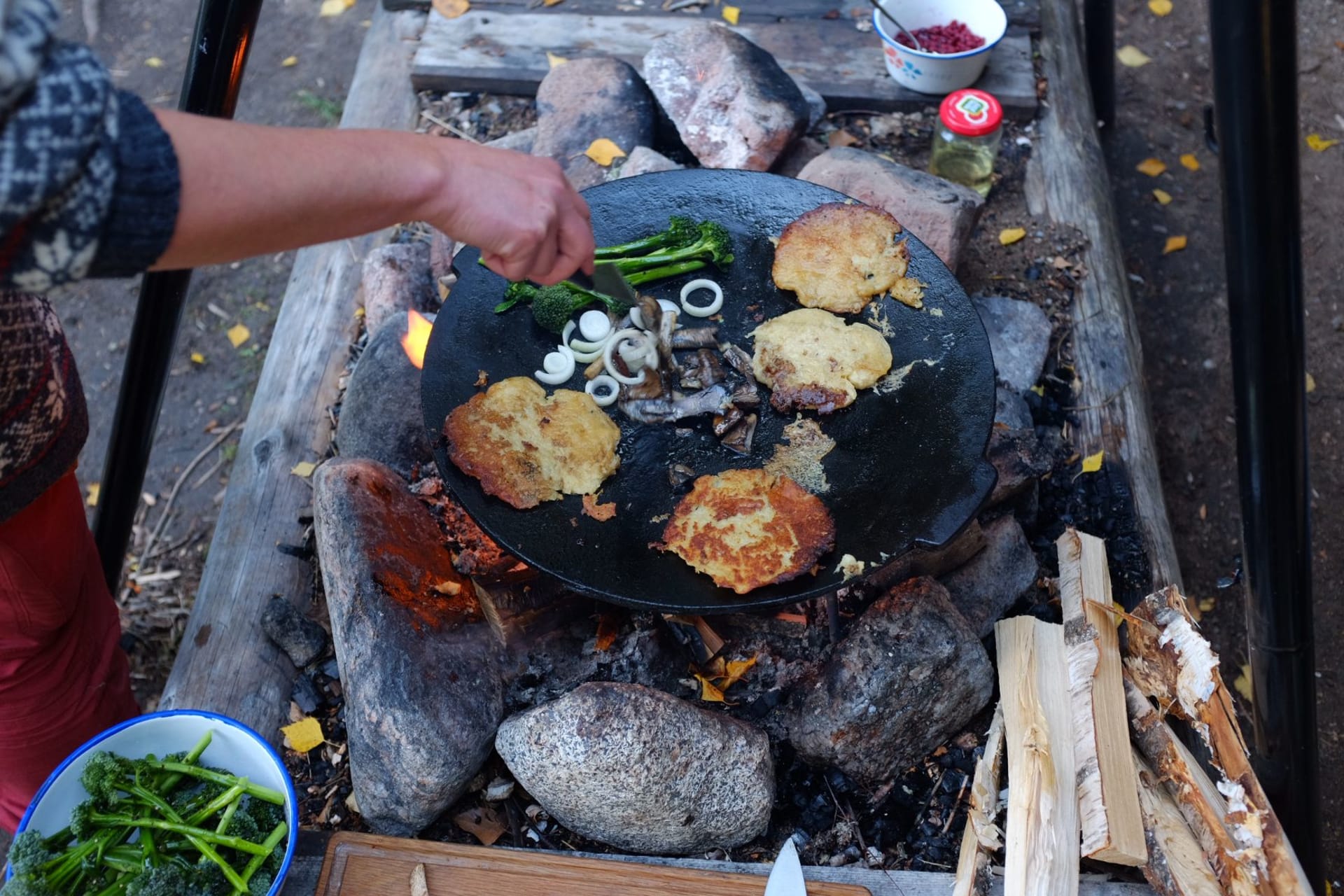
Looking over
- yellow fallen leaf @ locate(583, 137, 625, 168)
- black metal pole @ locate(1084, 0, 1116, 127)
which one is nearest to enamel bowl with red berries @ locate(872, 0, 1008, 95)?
black metal pole @ locate(1084, 0, 1116, 127)

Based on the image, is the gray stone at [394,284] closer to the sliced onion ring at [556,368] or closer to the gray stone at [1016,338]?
the sliced onion ring at [556,368]

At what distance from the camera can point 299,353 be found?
4805 mm

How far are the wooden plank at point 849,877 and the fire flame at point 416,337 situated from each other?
1913mm

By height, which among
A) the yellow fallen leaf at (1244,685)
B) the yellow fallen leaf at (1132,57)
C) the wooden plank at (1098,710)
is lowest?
the yellow fallen leaf at (1244,685)

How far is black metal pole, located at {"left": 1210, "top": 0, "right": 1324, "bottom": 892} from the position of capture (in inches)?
109

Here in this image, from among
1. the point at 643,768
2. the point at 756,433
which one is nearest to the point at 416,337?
the point at 756,433

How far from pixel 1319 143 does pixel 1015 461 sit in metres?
4.42

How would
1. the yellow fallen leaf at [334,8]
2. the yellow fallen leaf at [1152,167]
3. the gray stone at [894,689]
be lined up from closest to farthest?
1. the gray stone at [894,689]
2. the yellow fallen leaf at [1152,167]
3. the yellow fallen leaf at [334,8]

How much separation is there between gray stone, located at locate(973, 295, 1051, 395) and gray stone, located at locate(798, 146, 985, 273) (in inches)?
11.8

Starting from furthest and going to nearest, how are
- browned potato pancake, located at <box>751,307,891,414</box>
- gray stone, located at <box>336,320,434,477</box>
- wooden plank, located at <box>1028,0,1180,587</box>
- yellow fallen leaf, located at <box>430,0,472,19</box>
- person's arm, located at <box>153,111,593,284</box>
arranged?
yellow fallen leaf, located at <box>430,0,472,19</box>, wooden plank, located at <box>1028,0,1180,587</box>, gray stone, located at <box>336,320,434,477</box>, browned potato pancake, located at <box>751,307,891,414</box>, person's arm, located at <box>153,111,593,284</box>

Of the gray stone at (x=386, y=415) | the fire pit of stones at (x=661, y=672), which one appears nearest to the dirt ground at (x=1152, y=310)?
the fire pit of stones at (x=661, y=672)

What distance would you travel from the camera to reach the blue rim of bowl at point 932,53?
5141mm

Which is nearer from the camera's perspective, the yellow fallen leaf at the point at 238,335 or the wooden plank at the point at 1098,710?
the wooden plank at the point at 1098,710

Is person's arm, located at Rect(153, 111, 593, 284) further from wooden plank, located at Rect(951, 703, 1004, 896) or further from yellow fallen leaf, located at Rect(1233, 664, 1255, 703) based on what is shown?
yellow fallen leaf, located at Rect(1233, 664, 1255, 703)
